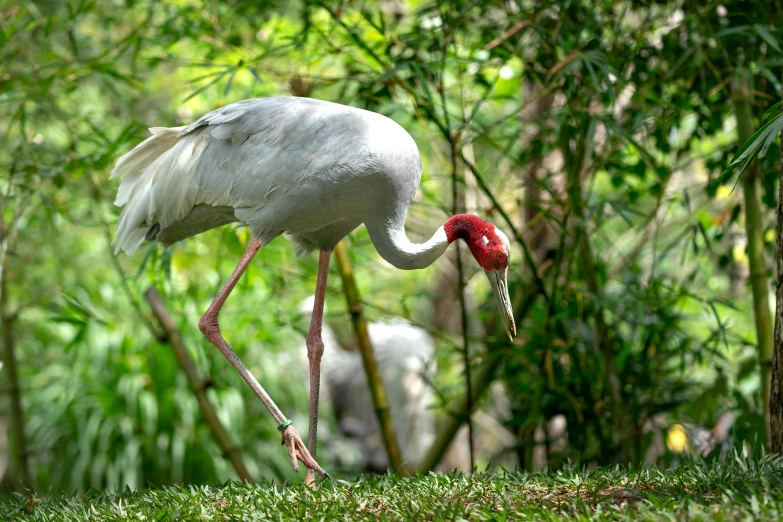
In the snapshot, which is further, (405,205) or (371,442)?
(371,442)

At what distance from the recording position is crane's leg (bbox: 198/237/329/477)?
3.73 meters

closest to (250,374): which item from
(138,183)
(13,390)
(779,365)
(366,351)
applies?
(138,183)

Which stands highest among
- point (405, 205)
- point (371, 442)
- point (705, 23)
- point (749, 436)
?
point (705, 23)

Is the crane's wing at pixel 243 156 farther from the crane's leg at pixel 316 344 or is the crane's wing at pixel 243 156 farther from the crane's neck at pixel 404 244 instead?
the crane's leg at pixel 316 344

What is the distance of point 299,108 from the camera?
3807 mm

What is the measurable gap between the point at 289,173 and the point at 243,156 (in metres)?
0.29

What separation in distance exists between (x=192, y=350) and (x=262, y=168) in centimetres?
389

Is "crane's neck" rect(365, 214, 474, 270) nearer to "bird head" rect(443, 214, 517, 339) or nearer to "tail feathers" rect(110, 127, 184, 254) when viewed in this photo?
"bird head" rect(443, 214, 517, 339)

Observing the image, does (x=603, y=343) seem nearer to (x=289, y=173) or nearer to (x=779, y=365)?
(x=779, y=365)

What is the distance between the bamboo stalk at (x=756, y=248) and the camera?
4.36 metres

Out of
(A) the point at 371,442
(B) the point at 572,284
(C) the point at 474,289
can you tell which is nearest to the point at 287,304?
(A) the point at 371,442

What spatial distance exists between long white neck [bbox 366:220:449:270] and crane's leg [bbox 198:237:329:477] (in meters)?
0.59

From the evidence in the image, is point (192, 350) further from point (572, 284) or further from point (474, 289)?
point (474, 289)

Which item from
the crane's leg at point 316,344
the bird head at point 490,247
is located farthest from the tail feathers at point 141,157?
the bird head at point 490,247
